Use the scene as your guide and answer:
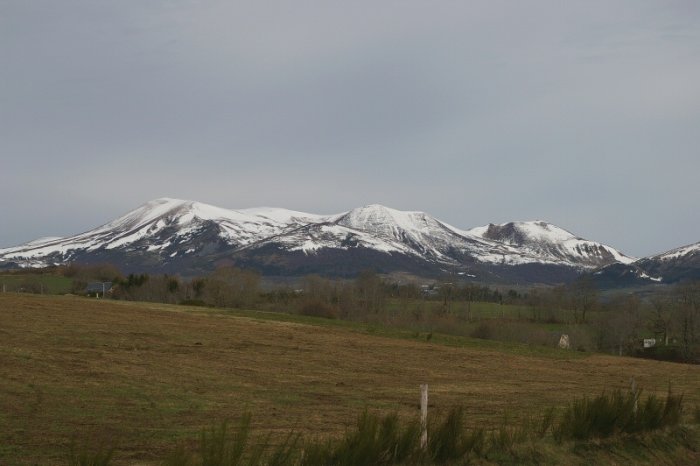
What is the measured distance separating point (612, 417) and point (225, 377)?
18208 mm

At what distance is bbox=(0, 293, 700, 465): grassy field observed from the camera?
19.3m

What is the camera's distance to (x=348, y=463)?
12.1 m

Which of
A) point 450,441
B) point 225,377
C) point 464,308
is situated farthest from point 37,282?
point 450,441

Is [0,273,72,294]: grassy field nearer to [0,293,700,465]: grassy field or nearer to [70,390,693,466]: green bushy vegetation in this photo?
[0,293,700,465]: grassy field

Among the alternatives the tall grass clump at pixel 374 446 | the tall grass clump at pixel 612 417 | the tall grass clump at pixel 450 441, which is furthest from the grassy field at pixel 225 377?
the tall grass clump at pixel 612 417

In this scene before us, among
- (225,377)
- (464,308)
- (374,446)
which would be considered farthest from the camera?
(464,308)

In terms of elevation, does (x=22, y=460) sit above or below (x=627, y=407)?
below

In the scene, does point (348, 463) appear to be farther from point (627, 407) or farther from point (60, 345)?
point (60, 345)

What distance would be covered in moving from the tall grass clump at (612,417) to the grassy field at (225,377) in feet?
11.8

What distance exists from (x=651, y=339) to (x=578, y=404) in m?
107

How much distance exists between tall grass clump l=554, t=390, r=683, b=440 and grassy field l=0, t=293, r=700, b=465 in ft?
11.8

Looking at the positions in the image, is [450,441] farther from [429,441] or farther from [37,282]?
[37,282]

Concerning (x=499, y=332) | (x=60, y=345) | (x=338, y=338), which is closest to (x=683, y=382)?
(x=338, y=338)

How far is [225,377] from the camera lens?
31.5 m
